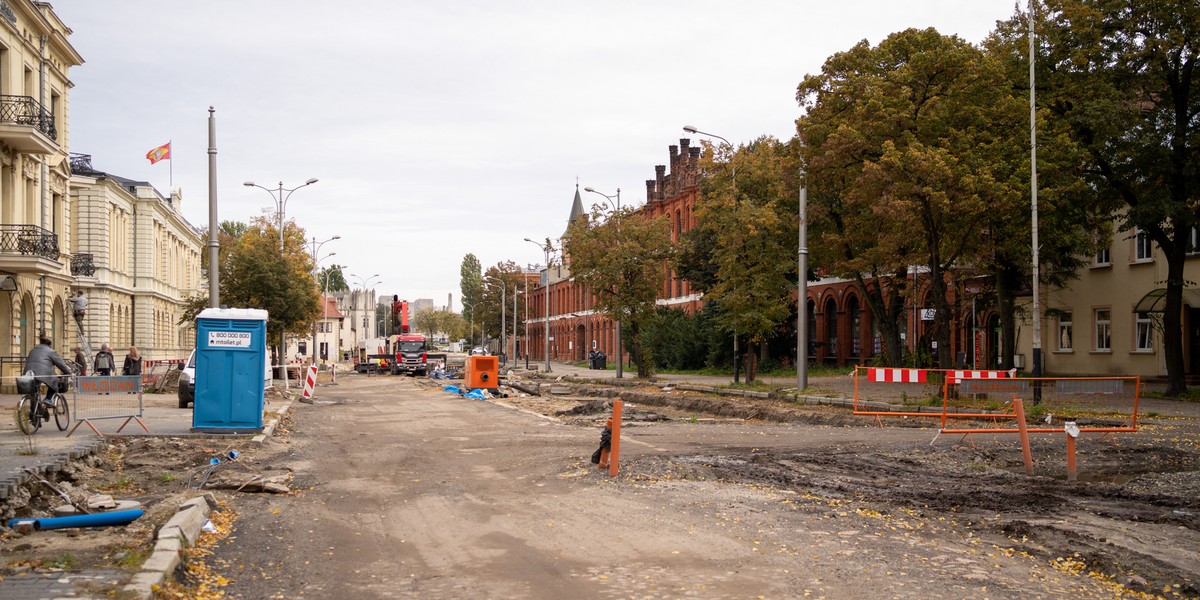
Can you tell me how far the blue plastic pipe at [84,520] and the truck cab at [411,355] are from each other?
51.9 meters

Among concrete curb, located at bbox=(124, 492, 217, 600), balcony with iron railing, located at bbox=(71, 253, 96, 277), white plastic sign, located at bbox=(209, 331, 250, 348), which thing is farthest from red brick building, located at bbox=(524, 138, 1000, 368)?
concrete curb, located at bbox=(124, 492, 217, 600)

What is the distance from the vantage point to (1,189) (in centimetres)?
2902

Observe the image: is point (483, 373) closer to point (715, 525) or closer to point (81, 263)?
point (81, 263)

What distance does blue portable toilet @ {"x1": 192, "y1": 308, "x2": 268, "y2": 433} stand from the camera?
18.3 m

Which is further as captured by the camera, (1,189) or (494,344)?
(494,344)

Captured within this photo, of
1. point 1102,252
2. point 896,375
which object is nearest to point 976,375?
point 896,375

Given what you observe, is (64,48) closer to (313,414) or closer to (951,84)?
(313,414)

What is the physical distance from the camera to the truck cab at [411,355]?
204 ft

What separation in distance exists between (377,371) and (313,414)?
43.5 m

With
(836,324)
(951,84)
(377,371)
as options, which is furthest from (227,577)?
(377,371)

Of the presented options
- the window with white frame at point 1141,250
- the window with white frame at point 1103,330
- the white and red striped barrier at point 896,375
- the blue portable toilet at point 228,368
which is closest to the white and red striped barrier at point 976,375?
the white and red striped barrier at point 896,375

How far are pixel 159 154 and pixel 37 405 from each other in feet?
79.5

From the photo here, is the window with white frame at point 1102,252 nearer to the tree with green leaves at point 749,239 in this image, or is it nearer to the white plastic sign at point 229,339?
the tree with green leaves at point 749,239

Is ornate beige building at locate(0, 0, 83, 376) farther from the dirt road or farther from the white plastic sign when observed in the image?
the dirt road
